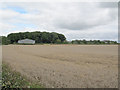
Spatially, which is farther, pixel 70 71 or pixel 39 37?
pixel 39 37

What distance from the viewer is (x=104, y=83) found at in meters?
3.75

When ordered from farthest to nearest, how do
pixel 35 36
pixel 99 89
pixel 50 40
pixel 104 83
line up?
pixel 35 36 → pixel 50 40 → pixel 104 83 → pixel 99 89

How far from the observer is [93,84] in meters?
3.65

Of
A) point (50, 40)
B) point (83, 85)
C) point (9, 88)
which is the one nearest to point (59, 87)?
point (83, 85)

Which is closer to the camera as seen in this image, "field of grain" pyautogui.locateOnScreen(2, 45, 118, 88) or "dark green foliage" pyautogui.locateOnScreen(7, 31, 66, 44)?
"field of grain" pyautogui.locateOnScreen(2, 45, 118, 88)

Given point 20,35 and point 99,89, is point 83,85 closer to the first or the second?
point 99,89

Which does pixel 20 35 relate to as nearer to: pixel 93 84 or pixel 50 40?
pixel 50 40

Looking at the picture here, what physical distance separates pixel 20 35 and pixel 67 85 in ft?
205

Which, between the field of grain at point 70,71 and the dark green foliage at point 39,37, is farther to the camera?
the dark green foliage at point 39,37

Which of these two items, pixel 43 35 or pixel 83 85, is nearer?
pixel 83 85

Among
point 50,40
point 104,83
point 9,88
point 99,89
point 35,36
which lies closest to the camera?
point 9,88

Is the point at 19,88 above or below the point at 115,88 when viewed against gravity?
above

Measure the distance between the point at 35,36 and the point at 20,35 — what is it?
8.86 m

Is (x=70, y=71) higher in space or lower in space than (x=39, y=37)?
lower
